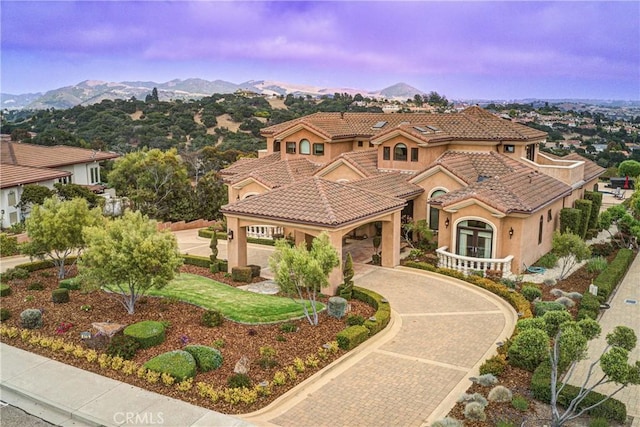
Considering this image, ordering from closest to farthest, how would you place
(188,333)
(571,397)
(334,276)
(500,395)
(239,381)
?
1. (571,397)
2. (500,395)
3. (239,381)
4. (188,333)
5. (334,276)

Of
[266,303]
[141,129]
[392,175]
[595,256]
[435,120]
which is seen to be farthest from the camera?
[141,129]

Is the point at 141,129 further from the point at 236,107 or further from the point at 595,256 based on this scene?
the point at 595,256

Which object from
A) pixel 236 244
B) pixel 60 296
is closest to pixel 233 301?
pixel 236 244

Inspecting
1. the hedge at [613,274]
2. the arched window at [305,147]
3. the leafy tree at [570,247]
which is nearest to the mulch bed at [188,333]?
the leafy tree at [570,247]

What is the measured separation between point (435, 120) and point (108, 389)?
2779 cm

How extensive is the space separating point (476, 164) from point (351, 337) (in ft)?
61.5

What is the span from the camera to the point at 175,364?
15.5 meters

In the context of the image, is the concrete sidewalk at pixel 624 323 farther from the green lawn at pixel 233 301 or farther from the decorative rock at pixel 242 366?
the green lawn at pixel 233 301

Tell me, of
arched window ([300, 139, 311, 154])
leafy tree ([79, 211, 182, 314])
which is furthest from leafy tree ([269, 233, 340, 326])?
arched window ([300, 139, 311, 154])

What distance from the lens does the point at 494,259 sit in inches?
1015

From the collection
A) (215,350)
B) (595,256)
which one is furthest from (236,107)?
(215,350)

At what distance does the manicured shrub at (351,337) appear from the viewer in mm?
17328

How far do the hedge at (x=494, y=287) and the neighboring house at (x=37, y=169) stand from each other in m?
30.8

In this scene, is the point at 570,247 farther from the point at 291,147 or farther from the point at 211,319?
the point at 291,147
